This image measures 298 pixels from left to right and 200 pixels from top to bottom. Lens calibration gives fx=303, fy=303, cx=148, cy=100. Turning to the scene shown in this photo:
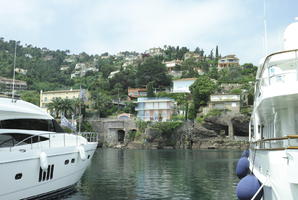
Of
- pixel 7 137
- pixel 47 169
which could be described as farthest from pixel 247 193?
pixel 7 137

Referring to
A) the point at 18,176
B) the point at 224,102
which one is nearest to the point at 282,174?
the point at 18,176

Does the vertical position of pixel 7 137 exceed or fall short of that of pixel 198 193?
it exceeds it

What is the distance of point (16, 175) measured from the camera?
12.5 metres

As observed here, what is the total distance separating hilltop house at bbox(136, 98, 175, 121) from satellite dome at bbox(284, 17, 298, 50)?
6008 centimetres

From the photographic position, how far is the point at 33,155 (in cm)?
1343

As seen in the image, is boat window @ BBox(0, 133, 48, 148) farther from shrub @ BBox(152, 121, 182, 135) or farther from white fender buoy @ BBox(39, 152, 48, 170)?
shrub @ BBox(152, 121, 182, 135)

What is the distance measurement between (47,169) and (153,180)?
34.2 ft

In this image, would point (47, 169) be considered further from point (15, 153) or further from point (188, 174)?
point (188, 174)

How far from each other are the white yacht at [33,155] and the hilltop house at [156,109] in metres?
55.5

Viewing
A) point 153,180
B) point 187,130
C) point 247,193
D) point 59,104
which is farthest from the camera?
point 59,104

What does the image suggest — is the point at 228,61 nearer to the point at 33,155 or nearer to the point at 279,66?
the point at 279,66

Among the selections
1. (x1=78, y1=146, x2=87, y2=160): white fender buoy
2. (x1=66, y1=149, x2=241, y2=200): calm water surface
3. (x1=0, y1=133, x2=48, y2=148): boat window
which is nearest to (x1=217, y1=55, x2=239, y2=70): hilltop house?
(x1=66, y1=149, x2=241, y2=200): calm water surface

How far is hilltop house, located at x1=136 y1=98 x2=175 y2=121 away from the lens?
245ft

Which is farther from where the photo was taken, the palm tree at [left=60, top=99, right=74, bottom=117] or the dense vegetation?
the dense vegetation
